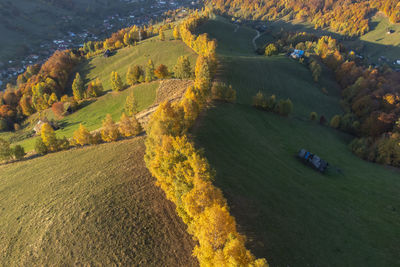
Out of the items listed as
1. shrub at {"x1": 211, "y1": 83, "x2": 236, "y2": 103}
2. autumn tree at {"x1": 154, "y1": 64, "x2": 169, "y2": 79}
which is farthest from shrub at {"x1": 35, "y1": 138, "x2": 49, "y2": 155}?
shrub at {"x1": 211, "y1": 83, "x2": 236, "y2": 103}

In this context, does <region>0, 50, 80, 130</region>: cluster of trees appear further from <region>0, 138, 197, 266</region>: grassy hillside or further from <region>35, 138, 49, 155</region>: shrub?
<region>0, 138, 197, 266</region>: grassy hillside

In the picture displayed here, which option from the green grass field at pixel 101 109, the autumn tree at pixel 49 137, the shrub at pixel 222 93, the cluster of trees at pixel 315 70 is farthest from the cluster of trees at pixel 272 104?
the autumn tree at pixel 49 137

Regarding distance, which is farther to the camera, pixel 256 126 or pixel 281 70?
pixel 281 70

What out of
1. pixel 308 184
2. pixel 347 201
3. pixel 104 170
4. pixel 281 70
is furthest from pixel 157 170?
pixel 281 70

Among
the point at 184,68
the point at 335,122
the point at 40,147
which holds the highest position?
the point at 184,68

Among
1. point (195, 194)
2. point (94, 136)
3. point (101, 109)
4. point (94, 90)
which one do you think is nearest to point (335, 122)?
point (195, 194)

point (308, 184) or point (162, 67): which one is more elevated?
point (162, 67)

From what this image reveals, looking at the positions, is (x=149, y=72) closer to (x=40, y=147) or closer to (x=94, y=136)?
(x=94, y=136)

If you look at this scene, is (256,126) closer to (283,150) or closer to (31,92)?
(283,150)
